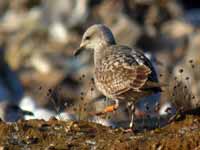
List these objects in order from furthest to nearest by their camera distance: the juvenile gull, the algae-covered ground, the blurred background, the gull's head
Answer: the blurred background, the gull's head, the juvenile gull, the algae-covered ground

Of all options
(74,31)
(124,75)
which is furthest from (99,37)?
(74,31)

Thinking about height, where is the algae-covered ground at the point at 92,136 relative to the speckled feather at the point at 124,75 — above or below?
below

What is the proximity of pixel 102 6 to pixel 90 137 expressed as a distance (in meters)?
25.2

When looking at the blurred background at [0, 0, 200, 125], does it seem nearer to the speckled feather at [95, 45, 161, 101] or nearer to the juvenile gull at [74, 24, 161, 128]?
the juvenile gull at [74, 24, 161, 128]

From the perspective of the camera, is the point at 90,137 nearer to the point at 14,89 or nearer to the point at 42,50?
the point at 14,89

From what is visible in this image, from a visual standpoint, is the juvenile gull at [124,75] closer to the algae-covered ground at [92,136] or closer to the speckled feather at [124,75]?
the speckled feather at [124,75]

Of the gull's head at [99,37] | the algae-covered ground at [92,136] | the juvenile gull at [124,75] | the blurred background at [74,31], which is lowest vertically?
the algae-covered ground at [92,136]

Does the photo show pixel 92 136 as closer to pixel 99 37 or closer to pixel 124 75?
pixel 124 75

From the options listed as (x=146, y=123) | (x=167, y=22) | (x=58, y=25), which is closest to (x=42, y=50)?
(x=58, y=25)

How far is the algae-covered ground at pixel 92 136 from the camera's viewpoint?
7.85 metres

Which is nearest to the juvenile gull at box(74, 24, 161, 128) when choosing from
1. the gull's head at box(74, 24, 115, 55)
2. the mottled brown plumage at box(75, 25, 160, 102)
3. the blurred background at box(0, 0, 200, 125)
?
the mottled brown plumage at box(75, 25, 160, 102)

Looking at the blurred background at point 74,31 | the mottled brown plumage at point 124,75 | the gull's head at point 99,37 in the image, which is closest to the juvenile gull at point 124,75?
the mottled brown plumage at point 124,75

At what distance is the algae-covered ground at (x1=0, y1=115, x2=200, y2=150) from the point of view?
7852mm

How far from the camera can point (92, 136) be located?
8.37 meters
